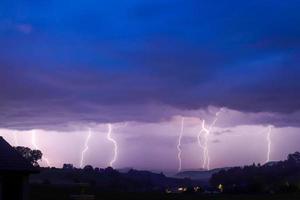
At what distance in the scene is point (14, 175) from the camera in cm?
2747

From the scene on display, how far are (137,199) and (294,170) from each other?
105m

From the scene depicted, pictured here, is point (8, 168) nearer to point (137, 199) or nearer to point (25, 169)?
point (25, 169)

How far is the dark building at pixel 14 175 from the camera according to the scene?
1055 inches

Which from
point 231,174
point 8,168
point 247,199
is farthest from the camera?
point 231,174

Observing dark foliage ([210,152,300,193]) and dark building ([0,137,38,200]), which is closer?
dark building ([0,137,38,200])

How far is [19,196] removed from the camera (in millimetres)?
27641

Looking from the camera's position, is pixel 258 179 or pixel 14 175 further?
pixel 258 179

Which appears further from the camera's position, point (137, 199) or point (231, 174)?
point (231, 174)

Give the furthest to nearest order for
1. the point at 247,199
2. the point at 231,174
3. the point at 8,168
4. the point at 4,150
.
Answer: the point at 231,174 → the point at 247,199 → the point at 4,150 → the point at 8,168

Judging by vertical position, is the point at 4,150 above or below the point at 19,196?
above

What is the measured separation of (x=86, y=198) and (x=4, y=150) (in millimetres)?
13262

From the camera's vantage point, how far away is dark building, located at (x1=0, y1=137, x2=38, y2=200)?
87.9 feet

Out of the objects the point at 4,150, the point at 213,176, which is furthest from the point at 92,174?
the point at 4,150

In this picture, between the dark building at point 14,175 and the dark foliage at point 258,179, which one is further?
the dark foliage at point 258,179
